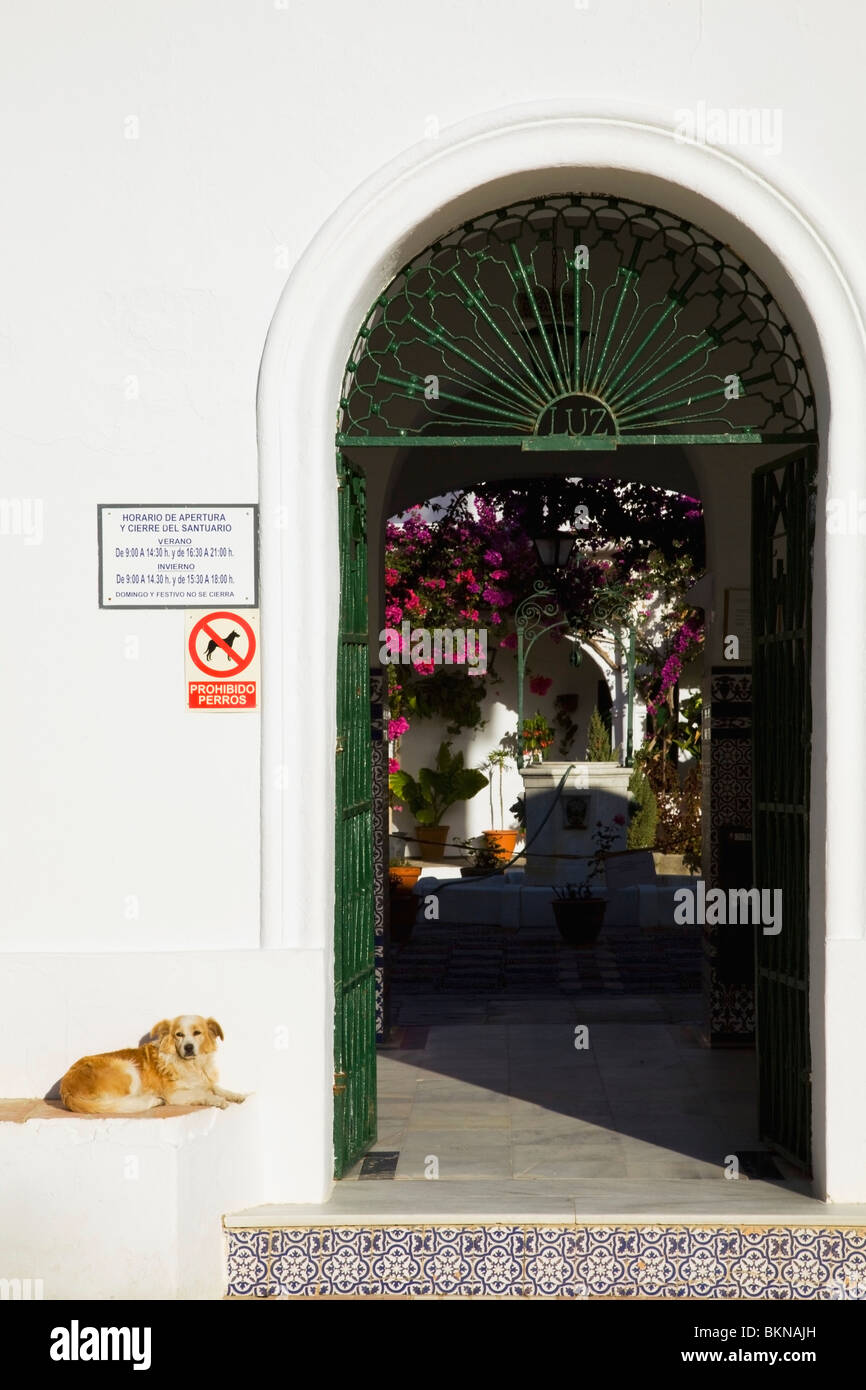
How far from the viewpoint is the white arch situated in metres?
Answer: 4.66

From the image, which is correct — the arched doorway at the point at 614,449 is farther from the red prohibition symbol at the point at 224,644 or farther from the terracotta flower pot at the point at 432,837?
the terracotta flower pot at the point at 432,837

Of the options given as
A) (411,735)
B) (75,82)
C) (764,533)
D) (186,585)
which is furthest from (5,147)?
(411,735)

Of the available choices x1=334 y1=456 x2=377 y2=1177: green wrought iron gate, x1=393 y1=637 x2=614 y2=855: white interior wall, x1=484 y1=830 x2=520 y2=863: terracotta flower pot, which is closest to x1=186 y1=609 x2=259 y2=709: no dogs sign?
x1=334 y1=456 x2=377 y2=1177: green wrought iron gate

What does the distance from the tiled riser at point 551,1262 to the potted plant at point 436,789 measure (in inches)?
481

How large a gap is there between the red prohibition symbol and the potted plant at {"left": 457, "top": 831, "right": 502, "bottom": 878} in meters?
7.85

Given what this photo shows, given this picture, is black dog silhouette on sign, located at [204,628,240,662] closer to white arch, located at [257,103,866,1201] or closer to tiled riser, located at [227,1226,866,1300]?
white arch, located at [257,103,866,1201]

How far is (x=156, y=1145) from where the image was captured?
165 inches

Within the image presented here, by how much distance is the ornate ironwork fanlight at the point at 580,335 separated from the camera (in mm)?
4887

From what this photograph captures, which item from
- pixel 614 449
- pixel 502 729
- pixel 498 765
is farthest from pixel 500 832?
pixel 614 449

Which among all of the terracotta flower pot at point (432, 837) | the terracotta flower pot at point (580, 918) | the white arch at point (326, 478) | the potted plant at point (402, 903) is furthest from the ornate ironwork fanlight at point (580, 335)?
the terracotta flower pot at point (432, 837)

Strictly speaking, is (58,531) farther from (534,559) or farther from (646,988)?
(534,559)

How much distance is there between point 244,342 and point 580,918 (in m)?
6.96

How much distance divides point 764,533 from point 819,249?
1.11m

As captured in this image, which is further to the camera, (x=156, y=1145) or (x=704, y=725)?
(x=704, y=725)
